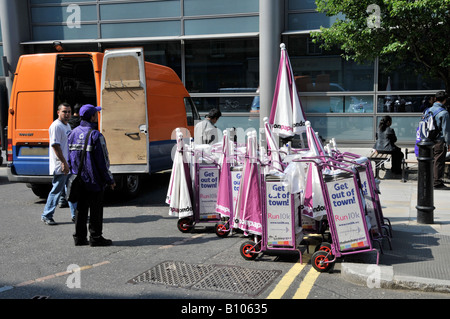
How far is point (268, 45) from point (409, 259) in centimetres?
1148

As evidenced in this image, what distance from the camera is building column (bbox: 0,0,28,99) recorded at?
679 inches

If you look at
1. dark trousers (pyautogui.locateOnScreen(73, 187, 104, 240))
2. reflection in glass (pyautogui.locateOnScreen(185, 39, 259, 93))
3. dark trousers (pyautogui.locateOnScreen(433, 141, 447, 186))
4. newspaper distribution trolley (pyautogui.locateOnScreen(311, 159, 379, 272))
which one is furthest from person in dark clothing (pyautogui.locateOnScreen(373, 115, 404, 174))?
dark trousers (pyautogui.locateOnScreen(73, 187, 104, 240))

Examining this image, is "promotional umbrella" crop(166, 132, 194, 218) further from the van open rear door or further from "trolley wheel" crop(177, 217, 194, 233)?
the van open rear door

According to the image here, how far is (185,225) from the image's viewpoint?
6.62 meters

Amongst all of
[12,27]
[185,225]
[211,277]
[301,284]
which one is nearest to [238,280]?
[211,277]

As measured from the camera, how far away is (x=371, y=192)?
550 cm

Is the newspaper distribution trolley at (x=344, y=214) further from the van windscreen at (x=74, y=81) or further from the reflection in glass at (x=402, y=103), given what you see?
the reflection in glass at (x=402, y=103)

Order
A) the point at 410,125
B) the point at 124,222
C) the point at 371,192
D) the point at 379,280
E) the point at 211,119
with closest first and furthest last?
1. the point at 379,280
2. the point at 371,192
3. the point at 124,222
4. the point at 211,119
5. the point at 410,125

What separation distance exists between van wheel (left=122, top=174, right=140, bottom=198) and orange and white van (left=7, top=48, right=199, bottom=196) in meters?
0.03

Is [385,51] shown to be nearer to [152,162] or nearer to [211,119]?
[211,119]

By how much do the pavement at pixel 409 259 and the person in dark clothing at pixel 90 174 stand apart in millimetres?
3171

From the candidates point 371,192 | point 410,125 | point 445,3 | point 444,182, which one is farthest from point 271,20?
point 371,192

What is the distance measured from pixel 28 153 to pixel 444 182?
342 inches

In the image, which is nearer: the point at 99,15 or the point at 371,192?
the point at 371,192
